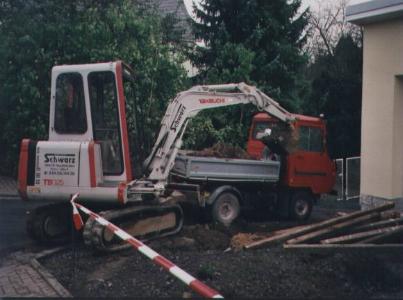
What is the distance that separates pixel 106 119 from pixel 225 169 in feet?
9.96

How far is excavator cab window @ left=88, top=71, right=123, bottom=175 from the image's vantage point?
31.3ft

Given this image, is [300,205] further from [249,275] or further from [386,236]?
[249,275]

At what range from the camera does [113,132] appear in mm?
9609

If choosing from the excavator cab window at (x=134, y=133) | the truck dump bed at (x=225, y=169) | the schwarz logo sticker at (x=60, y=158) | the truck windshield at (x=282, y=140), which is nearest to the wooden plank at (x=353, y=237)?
the truck dump bed at (x=225, y=169)

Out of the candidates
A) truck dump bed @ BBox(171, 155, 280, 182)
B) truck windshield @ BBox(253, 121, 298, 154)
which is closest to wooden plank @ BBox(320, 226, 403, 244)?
truck dump bed @ BBox(171, 155, 280, 182)

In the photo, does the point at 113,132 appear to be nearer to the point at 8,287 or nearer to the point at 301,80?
the point at 8,287

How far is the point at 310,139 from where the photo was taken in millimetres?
13164

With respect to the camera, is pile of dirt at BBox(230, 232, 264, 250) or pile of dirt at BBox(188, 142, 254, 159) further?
pile of dirt at BBox(188, 142, 254, 159)

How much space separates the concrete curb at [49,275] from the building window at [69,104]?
2.09 m

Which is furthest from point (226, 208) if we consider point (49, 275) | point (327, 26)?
point (327, 26)

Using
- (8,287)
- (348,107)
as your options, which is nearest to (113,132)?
(8,287)

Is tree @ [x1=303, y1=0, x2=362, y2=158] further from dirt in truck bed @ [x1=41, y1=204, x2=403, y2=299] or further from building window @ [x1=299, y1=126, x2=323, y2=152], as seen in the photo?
dirt in truck bed @ [x1=41, y1=204, x2=403, y2=299]

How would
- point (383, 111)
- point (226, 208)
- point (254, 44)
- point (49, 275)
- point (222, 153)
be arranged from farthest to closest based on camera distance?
point (254, 44)
point (222, 153)
point (226, 208)
point (383, 111)
point (49, 275)

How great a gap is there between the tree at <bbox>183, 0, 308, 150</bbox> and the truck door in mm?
4903
